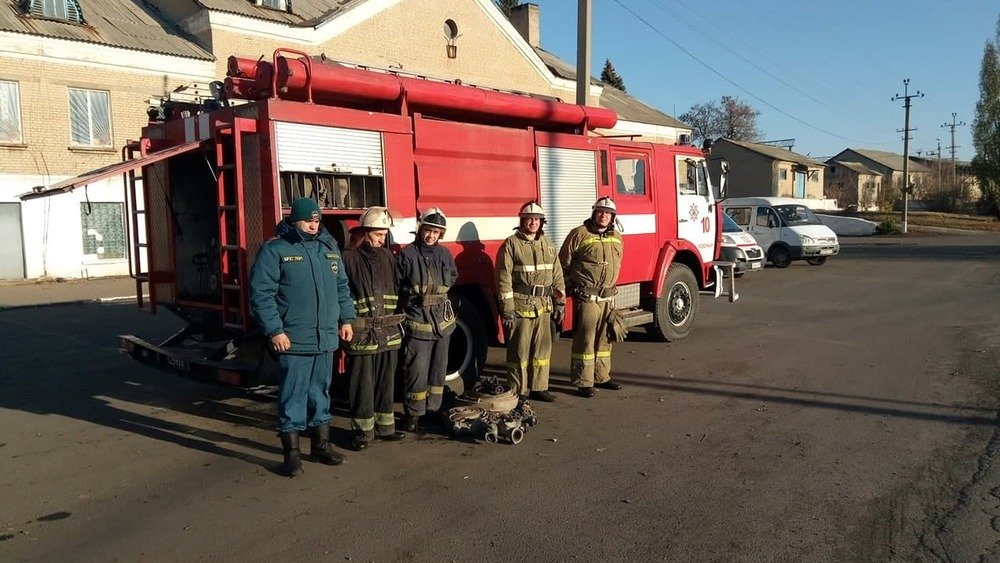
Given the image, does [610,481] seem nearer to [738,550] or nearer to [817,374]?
[738,550]

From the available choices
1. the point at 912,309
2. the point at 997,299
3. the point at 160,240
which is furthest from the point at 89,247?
the point at 997,299

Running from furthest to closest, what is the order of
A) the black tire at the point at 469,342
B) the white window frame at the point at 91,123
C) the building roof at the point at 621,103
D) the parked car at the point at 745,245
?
the building roof at the point at 621,103, the white window frame at the point at 91,123, the parked car at the point at 745,245, the black tire at the point at 469,342

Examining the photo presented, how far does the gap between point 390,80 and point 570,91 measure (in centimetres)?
2774

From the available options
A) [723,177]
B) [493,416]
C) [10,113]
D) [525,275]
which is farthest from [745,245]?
[10,113]

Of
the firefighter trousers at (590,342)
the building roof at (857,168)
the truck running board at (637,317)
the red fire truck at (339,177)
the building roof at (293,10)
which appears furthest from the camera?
the building roof at (857,168)

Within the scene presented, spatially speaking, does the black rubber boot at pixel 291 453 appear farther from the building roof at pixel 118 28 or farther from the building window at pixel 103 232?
the building roof at pixel 118 28

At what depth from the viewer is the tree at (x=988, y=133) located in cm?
5556

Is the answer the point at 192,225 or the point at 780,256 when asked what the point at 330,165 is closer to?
the point at 192,225

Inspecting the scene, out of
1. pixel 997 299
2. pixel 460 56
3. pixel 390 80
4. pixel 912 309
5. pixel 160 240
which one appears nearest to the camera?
pixel 390 80

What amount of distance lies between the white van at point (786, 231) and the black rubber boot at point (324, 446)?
17889 millimetres

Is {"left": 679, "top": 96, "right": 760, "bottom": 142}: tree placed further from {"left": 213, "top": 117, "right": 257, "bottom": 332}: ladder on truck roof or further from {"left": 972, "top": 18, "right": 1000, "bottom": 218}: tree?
{"left": 213, "top": 117, "right": 257, "bottom": 332}: ladder on truck roof

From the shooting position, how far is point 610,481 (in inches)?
188

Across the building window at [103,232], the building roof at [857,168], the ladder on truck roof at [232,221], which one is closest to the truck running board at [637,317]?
the ladder on truck roof at [232,221]

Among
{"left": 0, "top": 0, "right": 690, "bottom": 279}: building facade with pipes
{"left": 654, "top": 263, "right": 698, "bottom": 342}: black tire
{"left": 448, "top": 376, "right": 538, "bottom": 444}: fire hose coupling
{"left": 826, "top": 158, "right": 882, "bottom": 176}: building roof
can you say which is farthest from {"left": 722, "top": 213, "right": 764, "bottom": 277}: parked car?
{"left": 826, "top": 158, "right": 882, "bottom": 176}: building roof
